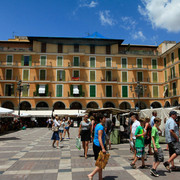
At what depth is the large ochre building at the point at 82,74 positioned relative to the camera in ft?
114

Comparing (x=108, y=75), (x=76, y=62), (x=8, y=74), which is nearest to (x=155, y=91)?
(x=108, y=75)

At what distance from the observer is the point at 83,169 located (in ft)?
19.9

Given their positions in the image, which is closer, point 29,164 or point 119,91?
point 29,164

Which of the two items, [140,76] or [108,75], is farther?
[140,76]

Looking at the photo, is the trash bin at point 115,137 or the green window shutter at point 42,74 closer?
the trash bin at point 115,137

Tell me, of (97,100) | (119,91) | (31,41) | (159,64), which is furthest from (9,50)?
(159,64)

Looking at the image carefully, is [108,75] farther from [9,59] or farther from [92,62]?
[9,59]

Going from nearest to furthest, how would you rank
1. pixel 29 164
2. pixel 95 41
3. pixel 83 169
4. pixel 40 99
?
pixel 83 169
pixel 29 164
pixel 40 99
pixel 95 41

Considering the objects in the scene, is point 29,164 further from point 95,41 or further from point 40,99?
point 95,41

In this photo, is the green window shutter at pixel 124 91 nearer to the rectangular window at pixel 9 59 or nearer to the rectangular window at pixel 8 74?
the rectangular window at pixel 8 74

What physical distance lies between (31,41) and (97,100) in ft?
51.9

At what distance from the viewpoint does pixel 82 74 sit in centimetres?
3600

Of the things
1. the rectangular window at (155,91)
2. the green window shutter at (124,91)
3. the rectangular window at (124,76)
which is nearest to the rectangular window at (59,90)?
the green window shutter at (124,91)

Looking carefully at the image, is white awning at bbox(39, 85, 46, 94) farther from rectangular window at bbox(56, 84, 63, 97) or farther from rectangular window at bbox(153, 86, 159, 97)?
rectangular window at bbox(153, 86, 159, 97)
